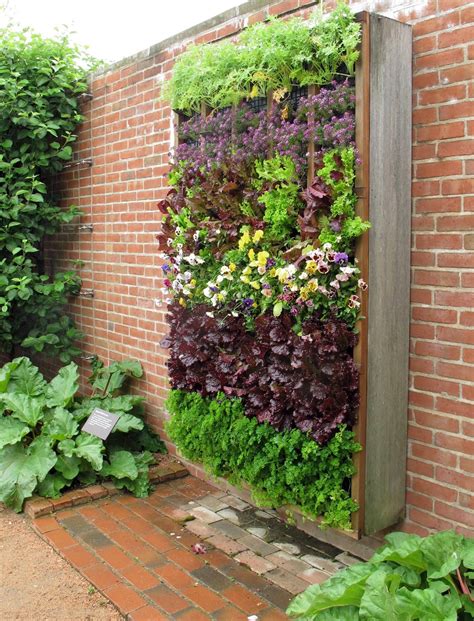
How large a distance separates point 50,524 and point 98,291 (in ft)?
7.06

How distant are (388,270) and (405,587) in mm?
1224

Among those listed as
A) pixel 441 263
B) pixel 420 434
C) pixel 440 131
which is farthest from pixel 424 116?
pixel 420 434

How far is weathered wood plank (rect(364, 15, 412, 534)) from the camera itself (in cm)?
261

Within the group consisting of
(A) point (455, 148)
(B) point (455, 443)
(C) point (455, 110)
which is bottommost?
(B) point (455, 443)

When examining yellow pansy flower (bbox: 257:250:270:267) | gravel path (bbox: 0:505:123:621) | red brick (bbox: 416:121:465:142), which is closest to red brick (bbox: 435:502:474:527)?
yellow pansy flower (bbox: 257:250:270:267)

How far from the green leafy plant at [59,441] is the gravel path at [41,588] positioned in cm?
39

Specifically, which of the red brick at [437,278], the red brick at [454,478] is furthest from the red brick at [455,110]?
the red brick at [454,478]

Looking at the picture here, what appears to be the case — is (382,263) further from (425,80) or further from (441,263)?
(425,80)

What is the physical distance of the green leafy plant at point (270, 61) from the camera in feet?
8.53

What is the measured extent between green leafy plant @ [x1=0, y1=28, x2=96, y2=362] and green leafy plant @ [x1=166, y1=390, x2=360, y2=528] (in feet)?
6.57

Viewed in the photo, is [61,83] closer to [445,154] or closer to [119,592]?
[445,154]

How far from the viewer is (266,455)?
3033 mm

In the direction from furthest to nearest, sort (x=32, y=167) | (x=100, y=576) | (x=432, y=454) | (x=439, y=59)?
(x=32, y=167) < (x=100, y=576) < (x=432, y=454) < (x=439, y=59)

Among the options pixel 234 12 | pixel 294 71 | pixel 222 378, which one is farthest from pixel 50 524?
pixel 234 12
